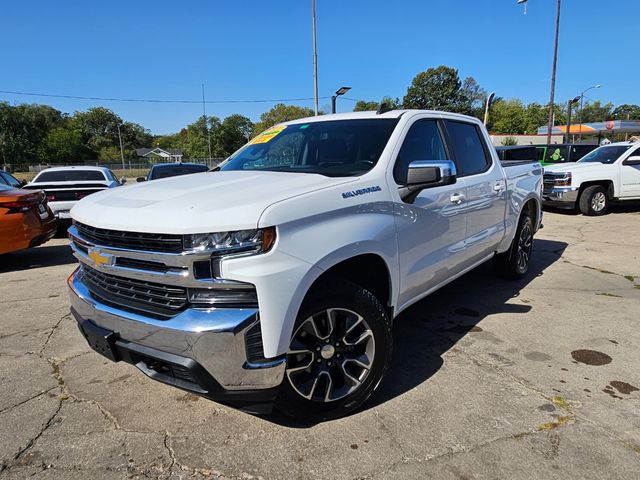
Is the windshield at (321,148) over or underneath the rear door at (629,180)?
over

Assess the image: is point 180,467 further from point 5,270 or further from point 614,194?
point 614,194

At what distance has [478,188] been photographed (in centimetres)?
425

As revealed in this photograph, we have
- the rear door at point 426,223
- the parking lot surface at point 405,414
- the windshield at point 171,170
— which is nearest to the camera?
the parking lot surface at point 405,414

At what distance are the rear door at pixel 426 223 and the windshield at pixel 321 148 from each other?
0.77 ft

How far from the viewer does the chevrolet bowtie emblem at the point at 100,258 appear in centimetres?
251

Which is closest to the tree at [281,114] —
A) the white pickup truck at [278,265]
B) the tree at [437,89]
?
the tree at [437,89]

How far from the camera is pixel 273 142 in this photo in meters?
3.99

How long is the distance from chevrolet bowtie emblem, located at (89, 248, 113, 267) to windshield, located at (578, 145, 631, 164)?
13039mm

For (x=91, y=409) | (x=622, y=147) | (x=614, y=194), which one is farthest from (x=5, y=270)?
(x=622, y=147)

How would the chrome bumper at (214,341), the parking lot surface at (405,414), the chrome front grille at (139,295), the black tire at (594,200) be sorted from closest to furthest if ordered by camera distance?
the chrome bumper at (214,341)
the chrome front grille at (139,295)
the parking lot surface at (405,414)
the black tire at (594,200)

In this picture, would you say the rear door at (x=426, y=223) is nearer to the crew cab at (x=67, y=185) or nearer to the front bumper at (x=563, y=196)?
the crew cab at (x=67, y=185)

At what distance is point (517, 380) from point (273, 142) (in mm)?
2732

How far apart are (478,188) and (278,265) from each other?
2.70 m

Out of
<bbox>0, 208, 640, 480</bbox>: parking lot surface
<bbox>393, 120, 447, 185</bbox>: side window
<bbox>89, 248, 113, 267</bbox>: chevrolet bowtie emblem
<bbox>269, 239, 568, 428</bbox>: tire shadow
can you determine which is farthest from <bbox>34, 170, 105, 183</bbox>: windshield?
<bbox>393, 120, 447, 185</bbox>: side window
